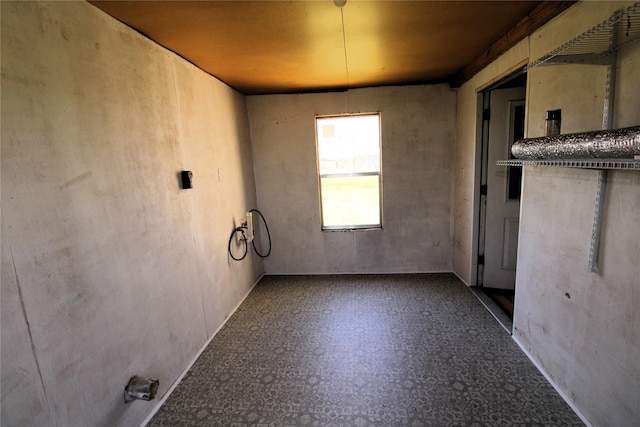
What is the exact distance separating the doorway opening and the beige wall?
630 millimetres

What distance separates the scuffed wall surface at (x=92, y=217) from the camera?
112 cm

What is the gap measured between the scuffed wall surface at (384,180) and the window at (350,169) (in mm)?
116

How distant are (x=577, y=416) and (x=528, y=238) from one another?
1068 mm

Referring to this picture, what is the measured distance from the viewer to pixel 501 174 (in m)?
2.98

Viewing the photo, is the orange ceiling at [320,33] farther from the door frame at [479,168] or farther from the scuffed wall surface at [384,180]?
the scuffed wall surface at [384,180]

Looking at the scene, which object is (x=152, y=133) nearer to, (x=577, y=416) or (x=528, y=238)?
(x=528, y=238)

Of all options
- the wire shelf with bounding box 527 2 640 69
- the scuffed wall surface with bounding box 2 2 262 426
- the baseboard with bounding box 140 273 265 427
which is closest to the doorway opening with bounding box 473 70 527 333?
the wire shelf with bounding box 527 2 640 69

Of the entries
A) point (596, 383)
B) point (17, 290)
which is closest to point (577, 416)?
point (596, 383)

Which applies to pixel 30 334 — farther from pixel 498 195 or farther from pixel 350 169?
pixel 498 195

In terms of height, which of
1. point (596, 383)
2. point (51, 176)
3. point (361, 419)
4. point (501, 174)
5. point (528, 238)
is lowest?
point (361, 419)

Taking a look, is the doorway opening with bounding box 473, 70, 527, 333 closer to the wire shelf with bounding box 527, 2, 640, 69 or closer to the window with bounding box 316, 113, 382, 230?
the window with bounding box 316, 113, 382, 230

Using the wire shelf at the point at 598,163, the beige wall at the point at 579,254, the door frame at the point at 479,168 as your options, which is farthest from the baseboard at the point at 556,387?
the wire shelf at the point at 598,163

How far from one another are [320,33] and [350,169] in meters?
1.92

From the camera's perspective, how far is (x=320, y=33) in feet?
6.52
